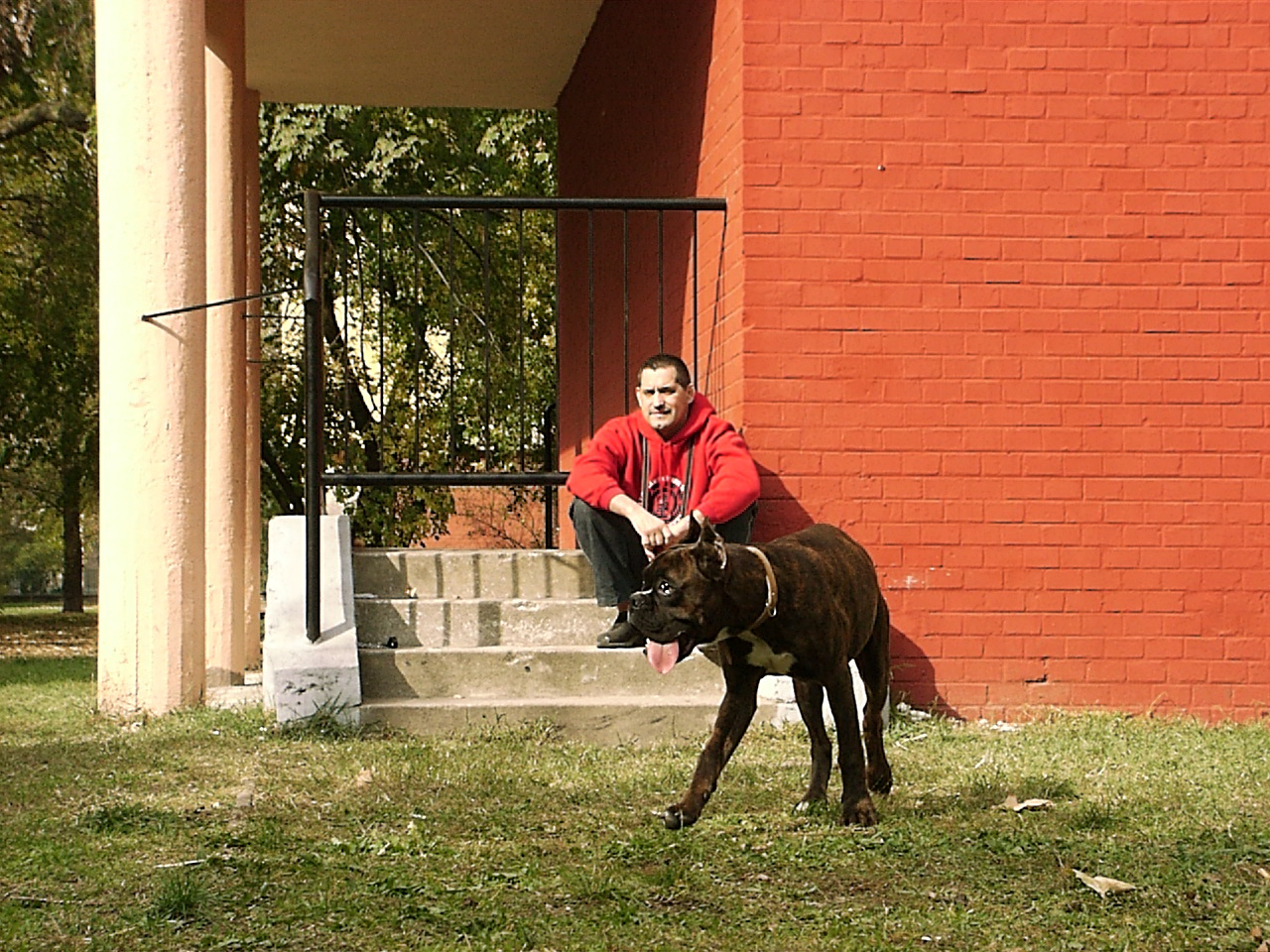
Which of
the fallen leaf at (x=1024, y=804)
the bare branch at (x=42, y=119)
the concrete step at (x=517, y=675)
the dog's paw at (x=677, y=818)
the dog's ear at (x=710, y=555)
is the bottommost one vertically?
the fallen leaf at (x=1024, y=804)

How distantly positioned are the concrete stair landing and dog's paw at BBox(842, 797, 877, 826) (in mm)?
2143

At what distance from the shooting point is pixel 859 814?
514 cm

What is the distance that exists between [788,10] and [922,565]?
99.0 inches

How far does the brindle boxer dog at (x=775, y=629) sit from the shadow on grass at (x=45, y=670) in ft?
23.0

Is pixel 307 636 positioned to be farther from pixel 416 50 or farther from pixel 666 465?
pixel 416 50

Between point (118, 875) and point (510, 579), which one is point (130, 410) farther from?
point (118, 875)

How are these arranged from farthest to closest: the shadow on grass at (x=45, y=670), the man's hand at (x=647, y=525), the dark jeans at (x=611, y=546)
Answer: the shadow on grass at (x=45, y=670)
the dark jeans at (x=611, y=546)
the man's hand at (x=647, y=525)

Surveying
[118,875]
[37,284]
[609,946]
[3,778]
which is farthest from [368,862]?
[37,284]

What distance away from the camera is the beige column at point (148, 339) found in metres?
7.67

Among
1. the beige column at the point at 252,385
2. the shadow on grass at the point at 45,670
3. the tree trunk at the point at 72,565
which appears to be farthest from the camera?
the tree trunk at the point at 72,565

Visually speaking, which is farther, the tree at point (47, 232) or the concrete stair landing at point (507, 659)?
the tree at point (47, 232)

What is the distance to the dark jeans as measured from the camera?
742 centimetres

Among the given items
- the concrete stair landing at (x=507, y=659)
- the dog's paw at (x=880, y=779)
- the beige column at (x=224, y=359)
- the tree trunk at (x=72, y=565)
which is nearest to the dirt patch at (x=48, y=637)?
the tree trunk at (x=72, y=565)

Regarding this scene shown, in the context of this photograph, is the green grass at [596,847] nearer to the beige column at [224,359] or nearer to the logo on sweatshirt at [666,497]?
the logo on sweatshirt at [666,497]
